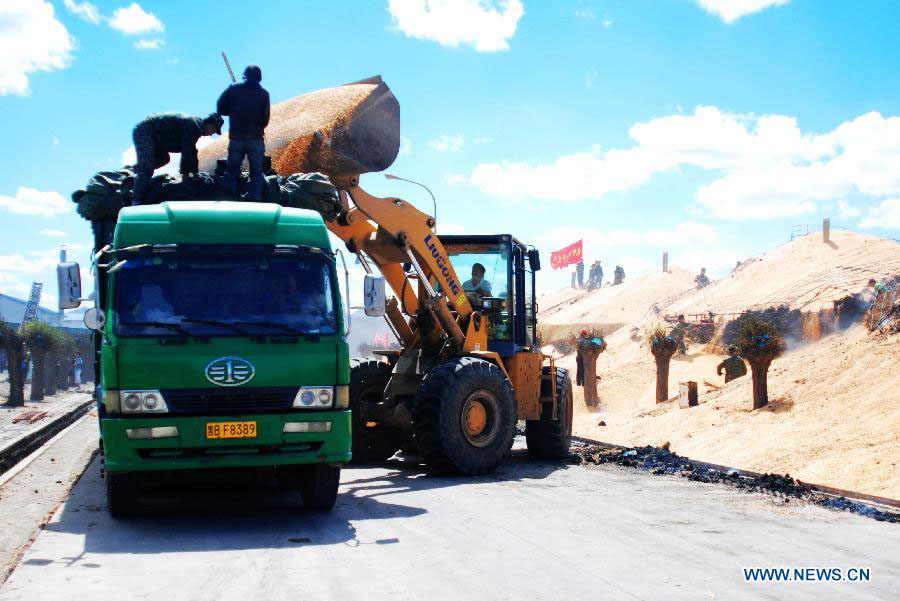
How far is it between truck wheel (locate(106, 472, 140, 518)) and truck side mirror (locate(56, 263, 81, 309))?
1645mm

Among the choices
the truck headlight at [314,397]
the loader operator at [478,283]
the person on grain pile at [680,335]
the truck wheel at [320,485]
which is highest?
the loader operator at [478,283]

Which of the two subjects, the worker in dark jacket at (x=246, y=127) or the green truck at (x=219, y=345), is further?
the worker in dark jacket at (x=246, y=127)

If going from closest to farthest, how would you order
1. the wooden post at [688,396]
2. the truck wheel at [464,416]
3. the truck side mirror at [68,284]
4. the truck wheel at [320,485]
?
the truck side mirror at [68,284], the truck wheel at [320,485], the truck wheel at [464,416], the wooden post at [688,396]

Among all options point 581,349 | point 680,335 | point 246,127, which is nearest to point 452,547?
point 246,127

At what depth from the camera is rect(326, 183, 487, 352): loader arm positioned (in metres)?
12.9

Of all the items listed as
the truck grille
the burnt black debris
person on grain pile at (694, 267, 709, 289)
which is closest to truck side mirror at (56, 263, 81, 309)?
the truck grille

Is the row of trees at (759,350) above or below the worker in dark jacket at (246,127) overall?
below

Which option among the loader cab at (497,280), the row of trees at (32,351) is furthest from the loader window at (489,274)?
the row of trees at (32,351)

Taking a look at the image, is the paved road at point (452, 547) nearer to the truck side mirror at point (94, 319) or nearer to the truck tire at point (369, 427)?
the truck side mirror at point (94, 319)

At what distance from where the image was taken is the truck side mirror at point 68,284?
8617 mm

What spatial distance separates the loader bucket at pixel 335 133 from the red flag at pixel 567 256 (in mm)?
79660

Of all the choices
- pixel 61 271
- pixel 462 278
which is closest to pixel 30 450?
pixel 462 278

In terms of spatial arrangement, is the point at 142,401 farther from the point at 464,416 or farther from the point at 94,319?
the point at 464,416

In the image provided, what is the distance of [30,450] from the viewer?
810 inches
